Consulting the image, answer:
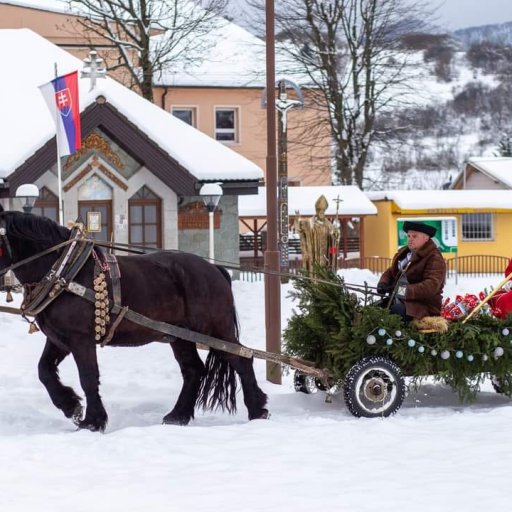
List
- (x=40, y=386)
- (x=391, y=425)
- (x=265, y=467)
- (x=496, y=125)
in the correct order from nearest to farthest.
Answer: (x=265, y=467)
(x=391, y=425)
(x=40, y=386)
(x=496, y=125)

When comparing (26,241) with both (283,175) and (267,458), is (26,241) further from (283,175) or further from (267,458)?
(283,175)

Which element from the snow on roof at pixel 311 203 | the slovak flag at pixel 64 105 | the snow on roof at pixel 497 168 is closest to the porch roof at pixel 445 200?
the snow on roof at pixel 311 203

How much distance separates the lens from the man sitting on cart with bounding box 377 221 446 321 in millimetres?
9242

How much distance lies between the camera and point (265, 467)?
704cm

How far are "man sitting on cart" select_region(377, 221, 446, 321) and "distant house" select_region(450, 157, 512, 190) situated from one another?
3155 cm

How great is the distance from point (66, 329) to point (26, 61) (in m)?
16.0

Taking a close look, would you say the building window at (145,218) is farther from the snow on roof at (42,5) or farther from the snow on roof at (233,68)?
the snow on roof at (233,68)

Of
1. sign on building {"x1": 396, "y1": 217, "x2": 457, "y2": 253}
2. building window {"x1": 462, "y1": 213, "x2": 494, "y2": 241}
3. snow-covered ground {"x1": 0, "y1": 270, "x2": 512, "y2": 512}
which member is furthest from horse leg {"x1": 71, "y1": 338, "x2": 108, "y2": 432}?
building window {"x1": 462, "y1": 213, "x2": 494, "y2": 241}

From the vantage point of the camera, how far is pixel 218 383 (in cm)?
946

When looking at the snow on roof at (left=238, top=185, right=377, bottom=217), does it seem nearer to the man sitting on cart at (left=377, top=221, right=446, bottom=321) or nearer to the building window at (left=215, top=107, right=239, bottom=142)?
the building window at (left=215, top=107, right=239, bottom=142)

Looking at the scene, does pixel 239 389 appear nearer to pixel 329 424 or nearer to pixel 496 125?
→ pixel 329 424

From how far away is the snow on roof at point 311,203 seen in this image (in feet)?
103

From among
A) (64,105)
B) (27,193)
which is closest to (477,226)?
(27,193)

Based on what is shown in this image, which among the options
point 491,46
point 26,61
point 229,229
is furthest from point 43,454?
point 491,46
